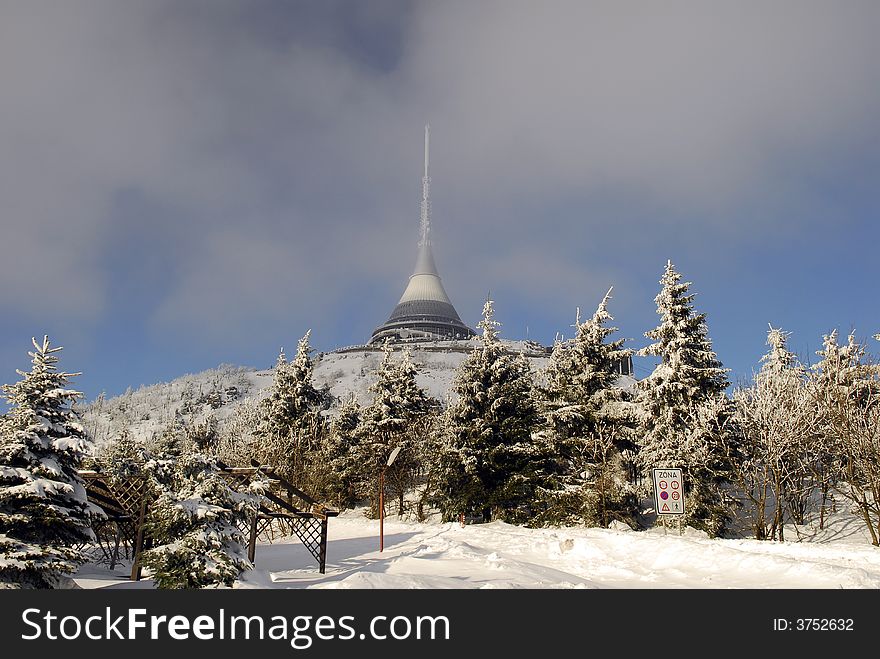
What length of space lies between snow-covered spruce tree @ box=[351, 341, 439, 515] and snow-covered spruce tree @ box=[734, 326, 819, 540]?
17.4m

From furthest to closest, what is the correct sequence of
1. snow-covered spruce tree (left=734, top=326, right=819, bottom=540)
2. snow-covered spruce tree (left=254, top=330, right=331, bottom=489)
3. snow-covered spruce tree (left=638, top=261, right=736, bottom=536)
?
snow-covered spruce tree (left=254, top=330, right=331, bottom=489), snow-covered spruce tree (left=638, top=261, right=736, bottom=536), snow-covered spruce tree (left=734, top=326, right=819, bottom=540)

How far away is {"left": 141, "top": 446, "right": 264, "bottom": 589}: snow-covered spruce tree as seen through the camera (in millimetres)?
9281

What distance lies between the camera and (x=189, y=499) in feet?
31.9

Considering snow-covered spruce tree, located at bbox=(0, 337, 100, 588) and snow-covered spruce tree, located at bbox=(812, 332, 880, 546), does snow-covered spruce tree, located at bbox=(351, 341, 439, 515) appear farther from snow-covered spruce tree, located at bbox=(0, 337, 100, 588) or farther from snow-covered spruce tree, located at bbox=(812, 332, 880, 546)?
snow-covered spruce tree, located at bbox=(0, 337, 100, 588)

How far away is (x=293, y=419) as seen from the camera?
126ft

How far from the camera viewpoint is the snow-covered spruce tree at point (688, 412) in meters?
21.5

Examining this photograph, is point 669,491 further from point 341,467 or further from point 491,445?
point 341,467

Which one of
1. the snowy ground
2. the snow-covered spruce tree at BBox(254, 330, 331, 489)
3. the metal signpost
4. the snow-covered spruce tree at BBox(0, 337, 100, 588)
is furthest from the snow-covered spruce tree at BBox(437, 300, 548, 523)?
the snow-covered spruce tree at BBox(0, 337, 100, 588)

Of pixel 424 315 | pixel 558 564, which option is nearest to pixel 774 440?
pixel 558 564

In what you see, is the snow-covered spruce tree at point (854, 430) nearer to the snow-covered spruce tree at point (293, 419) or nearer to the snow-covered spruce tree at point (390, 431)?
the snow-covered spruce tree at point (390, 431)
